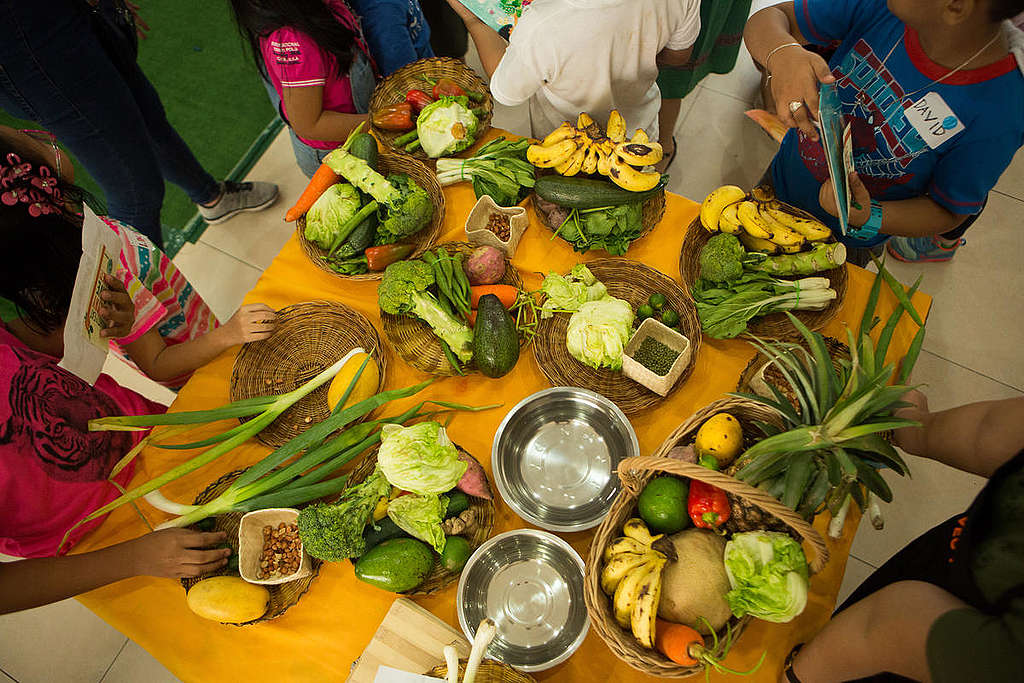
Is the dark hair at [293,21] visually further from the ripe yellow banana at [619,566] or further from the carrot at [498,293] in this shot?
the ripe yellow banana at [619,566]

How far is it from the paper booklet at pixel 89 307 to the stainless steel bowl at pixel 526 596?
3.31 feet

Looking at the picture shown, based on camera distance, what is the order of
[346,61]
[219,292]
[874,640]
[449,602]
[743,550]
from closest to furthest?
[874,640], [743,550], [449,602], [346,61], [219,292]

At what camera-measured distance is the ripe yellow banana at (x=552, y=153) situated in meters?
1.75

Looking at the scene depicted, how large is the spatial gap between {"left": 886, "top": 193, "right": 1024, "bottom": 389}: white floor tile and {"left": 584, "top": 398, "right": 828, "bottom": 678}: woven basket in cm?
208

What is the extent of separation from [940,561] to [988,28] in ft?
4.13

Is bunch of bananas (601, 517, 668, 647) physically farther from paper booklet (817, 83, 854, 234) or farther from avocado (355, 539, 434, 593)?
paper booklet (817, 83, 854, 234)

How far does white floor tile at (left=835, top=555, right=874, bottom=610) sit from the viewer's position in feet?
7.64

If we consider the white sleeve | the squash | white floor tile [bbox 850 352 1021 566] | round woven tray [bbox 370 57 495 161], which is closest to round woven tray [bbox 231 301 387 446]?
the squash

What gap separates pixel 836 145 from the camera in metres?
1.34

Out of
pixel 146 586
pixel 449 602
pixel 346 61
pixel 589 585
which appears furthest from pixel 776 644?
pixel 346 61

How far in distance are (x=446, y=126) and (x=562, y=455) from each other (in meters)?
1.18

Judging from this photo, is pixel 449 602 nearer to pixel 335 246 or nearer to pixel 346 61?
pixel 335 246

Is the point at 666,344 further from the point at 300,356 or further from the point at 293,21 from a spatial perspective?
the point at 293,21

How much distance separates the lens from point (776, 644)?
1.35 meters
